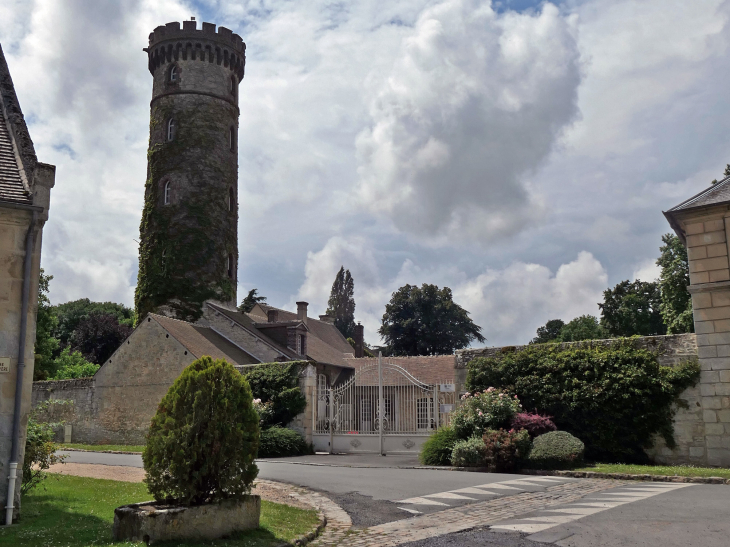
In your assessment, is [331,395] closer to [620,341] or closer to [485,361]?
[485,361]

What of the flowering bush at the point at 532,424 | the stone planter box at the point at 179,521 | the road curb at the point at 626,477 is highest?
the flowering bush at the point at 532,424

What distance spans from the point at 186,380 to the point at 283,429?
1306cm

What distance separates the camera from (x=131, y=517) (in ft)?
21.8

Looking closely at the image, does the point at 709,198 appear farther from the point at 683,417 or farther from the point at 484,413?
the point at 484,413

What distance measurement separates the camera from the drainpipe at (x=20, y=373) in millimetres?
8145

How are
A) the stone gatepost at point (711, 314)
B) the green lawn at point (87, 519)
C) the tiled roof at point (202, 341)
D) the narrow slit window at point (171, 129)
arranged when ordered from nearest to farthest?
the green lawn at point (87, 519) < the stone gatepost at point (711, 314) < the tiled roof at point (202, 341) < the narrow slit window at point (171, 129)

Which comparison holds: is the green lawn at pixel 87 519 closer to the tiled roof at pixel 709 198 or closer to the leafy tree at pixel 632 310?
the tiled roof at pixel 709 198

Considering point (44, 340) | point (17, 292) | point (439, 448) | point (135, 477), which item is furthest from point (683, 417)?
point (44, 340)

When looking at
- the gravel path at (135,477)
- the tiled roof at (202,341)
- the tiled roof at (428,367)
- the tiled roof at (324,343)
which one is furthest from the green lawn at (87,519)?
the tiled roof at (428,367)

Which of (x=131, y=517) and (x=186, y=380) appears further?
(x=186, y=380)

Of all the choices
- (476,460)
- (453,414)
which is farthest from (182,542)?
(453,414)

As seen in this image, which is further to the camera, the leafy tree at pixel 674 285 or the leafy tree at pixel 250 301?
the leafy tree at pixel 250 301

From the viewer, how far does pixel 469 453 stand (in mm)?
14859

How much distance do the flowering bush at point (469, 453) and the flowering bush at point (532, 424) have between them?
4.16 feet
